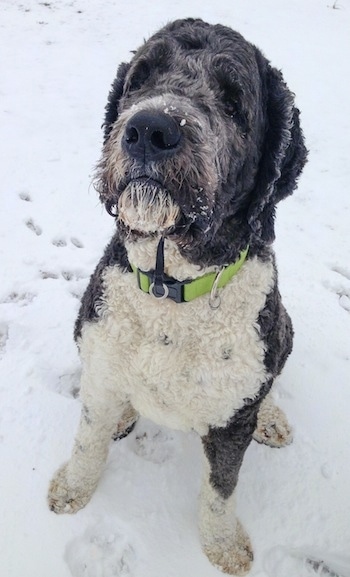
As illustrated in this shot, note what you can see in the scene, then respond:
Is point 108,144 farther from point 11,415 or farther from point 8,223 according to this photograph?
point 8,223

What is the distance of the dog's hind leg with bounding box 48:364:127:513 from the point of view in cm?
239

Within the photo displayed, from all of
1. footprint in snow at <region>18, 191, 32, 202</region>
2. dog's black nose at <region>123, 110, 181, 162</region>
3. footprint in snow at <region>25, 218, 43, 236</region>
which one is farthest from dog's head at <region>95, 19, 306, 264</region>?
footprint in snow at <region>18, 191, 32, 202</region>

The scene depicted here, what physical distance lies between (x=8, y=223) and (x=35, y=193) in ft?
1.56

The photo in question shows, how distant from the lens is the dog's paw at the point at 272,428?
118 inches

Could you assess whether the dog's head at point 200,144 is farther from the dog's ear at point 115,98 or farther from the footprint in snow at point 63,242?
the footprint in snow at point 63,242

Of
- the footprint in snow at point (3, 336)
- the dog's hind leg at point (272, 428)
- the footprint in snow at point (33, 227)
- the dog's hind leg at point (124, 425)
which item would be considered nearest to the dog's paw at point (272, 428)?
the dog's hind leg at point (272, 428)

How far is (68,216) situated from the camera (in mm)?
4312

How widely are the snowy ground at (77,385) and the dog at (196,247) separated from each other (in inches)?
15.2

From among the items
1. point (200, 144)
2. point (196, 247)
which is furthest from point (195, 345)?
point (200, 144)

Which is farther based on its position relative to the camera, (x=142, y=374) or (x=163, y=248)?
(x=142, y=374)

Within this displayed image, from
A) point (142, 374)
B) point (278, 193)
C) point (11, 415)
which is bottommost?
point (11, 415)

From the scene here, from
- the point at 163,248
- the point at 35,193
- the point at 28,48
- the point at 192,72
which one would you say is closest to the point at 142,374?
the point at 163,248

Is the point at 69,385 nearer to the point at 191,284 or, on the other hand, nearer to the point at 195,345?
the point at 195,345

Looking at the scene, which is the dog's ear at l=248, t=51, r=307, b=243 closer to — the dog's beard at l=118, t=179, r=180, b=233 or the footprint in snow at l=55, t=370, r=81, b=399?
the dog's beard at l=118, t=179, r=180, b=233
